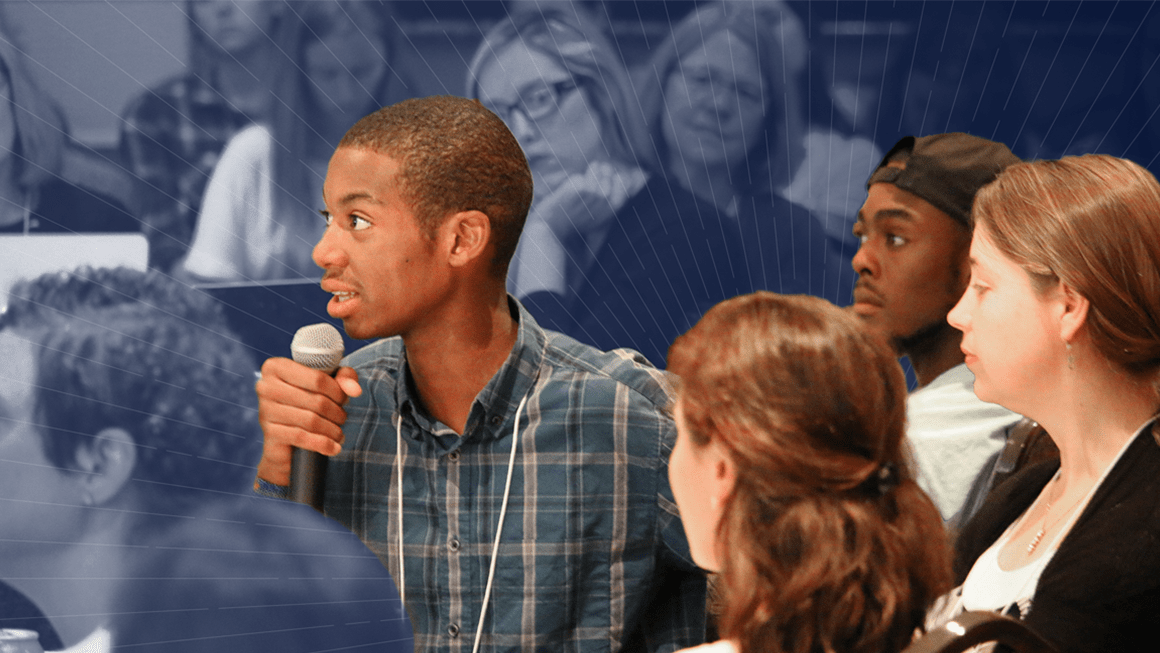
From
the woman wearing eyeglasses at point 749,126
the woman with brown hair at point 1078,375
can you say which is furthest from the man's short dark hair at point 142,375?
the woman with brown hair at point 1078,375

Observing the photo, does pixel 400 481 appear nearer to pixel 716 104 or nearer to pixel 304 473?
pixel 304 473

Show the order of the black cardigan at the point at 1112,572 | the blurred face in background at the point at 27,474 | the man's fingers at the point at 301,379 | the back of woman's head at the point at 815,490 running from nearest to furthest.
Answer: the back of woman's head at the point at 815,490, the black cardigan at the point at 1112,572, the man's fingers at the point at 301,379, the blurred face in background at the point at 27,474

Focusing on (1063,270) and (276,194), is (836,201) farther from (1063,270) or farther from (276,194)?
(276,194)

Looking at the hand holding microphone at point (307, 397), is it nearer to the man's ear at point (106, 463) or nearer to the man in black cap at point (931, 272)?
the man's ear at point (106, 463)

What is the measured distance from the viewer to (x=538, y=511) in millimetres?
1335

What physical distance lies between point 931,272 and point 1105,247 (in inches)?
18.8

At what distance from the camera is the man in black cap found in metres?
1.48

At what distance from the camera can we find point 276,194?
1.84 meters

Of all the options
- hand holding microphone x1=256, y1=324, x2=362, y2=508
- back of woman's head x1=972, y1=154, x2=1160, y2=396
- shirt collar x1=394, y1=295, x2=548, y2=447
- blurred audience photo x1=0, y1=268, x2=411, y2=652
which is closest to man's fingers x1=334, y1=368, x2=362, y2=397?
hand holding microphone x1=256, y1=324, x2=362, y2=508

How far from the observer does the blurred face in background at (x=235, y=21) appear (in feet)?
6.03

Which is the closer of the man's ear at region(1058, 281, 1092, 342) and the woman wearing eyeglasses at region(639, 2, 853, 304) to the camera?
the man's ear at region(1058, 281, 1092, 342)

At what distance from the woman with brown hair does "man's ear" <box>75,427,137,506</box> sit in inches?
51.7

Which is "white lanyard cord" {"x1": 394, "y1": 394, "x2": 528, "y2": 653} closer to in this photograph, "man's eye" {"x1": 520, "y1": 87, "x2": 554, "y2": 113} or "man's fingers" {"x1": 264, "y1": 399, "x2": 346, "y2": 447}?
"man's fingers" {"x1": 264, "y1": 399, "x2": 346, "y2": 447}

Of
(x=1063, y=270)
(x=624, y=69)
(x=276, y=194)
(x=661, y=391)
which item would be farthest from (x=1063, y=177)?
(x=276, y=194)
